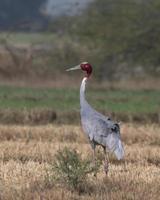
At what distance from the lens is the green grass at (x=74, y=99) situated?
61.9ft

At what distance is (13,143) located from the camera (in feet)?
43.7

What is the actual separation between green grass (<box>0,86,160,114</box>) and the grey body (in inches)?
319

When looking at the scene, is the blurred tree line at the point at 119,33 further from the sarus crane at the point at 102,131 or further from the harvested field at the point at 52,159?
the sarus crane at the point at 102,131

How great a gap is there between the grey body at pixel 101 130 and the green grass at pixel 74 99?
319 inches

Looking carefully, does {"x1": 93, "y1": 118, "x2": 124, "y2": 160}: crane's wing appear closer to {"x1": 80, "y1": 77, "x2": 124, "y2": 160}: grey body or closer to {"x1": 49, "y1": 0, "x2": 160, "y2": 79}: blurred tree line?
{"x1": 80, "y1": 77, "x2": 124, "y2": 160}: grey body

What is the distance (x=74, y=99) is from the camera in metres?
21.0

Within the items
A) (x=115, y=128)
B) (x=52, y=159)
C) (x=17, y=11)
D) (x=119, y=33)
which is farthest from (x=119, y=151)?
(x=17, y=11)

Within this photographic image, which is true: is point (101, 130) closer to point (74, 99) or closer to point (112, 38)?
point (74, 99)

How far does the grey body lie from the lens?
31.7ft

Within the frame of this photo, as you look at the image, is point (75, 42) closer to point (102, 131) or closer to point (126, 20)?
point (126, 20)

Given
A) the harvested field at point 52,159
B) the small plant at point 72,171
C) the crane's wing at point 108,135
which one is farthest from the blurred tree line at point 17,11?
the small plant at point 72,171

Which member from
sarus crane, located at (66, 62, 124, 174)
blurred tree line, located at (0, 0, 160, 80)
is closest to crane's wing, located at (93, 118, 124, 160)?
sarus crane, located at (66, 62, 124, 174)

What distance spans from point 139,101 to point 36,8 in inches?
1622

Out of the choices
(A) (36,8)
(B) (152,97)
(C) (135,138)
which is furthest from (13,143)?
(A) (36,8)
